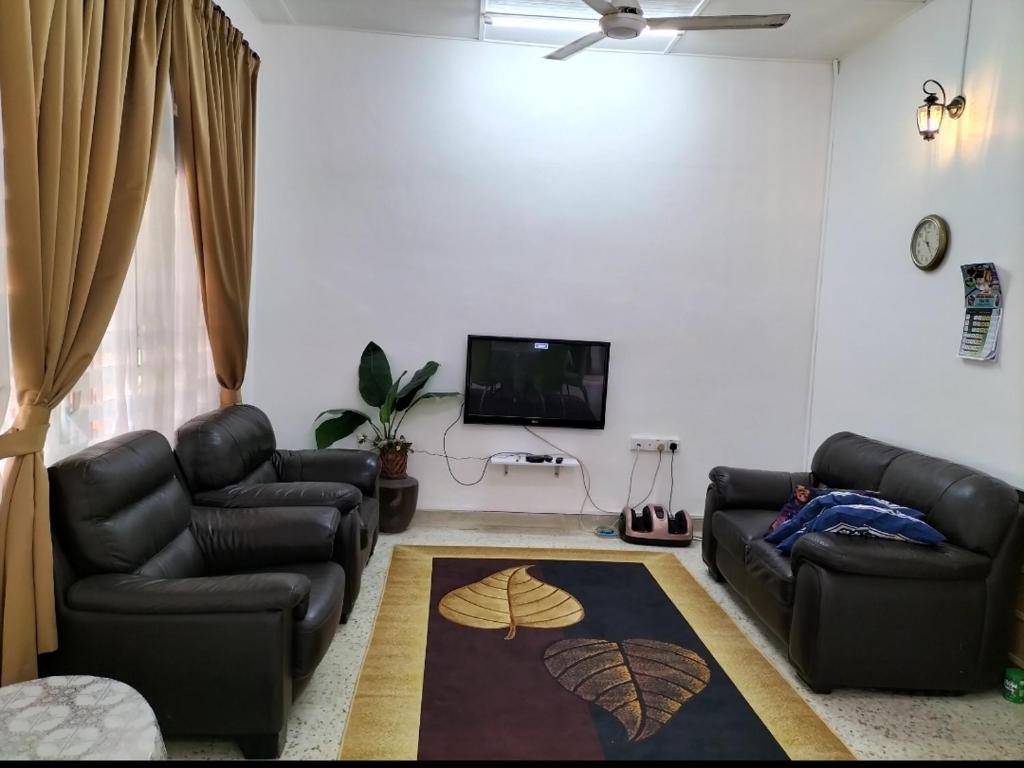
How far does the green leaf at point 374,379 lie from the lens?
4.58 meters

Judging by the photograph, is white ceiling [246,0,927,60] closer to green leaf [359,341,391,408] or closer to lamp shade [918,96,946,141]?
lamp shade [918,96,946,141]

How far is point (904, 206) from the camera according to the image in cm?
400

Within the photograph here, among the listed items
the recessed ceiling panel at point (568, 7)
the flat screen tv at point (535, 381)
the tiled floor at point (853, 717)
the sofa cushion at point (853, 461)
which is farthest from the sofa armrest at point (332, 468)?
the recessed ceiling panel at point (568, 7)

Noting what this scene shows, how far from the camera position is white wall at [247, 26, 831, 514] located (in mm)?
4695

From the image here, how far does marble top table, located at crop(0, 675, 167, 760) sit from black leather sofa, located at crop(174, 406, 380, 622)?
4.21ft

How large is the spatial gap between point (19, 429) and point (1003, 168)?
13.3 ft

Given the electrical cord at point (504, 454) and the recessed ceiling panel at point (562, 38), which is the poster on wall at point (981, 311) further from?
the recessed ceiling panel at point (562, 38)

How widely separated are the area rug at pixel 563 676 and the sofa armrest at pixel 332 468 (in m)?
0.51

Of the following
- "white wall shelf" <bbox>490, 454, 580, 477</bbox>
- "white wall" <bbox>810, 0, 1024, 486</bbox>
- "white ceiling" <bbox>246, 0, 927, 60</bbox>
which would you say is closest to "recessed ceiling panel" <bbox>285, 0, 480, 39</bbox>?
"white ceiling" <bbox>246, 0, 927, 60</bbox>

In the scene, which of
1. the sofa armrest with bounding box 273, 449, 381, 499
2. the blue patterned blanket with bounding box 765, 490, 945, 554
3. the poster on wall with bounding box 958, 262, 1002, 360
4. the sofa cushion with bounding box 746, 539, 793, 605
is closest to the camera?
the blue patterned blanket with bounding box 765, 490, 945, 554

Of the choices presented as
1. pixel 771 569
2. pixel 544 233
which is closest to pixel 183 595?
pixel 771 569

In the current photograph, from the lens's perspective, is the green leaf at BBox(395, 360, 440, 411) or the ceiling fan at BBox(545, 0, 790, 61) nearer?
the ceiling fan at BBox(545, 0, 790, 61)

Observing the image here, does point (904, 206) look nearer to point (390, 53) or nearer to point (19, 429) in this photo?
point (390, 53)

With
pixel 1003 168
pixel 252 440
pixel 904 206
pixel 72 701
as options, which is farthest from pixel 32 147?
pixel 904 206
